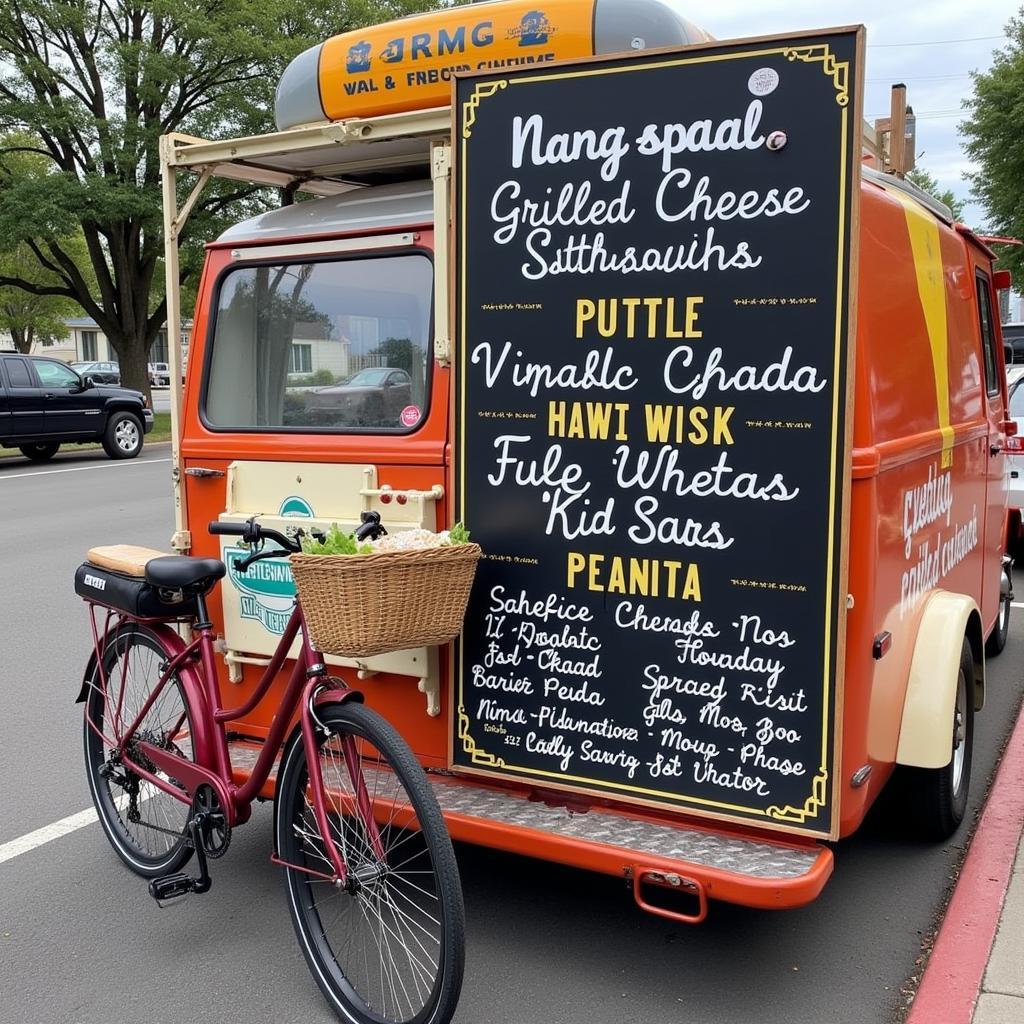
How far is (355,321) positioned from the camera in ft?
13.2

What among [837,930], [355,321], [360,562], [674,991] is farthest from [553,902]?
[355,321]

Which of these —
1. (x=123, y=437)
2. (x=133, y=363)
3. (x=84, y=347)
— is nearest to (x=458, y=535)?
(x=123, y=437)

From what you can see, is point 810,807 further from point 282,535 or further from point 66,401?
point 66,401

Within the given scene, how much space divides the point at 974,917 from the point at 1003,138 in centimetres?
2680

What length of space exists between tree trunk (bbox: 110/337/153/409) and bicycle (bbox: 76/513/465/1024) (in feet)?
72.6

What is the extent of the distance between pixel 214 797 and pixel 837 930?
2051 mm

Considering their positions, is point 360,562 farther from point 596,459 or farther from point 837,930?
point 837,930

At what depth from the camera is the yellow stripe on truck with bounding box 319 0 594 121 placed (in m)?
3.63

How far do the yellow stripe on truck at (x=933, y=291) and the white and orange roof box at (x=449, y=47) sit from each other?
0.97 m

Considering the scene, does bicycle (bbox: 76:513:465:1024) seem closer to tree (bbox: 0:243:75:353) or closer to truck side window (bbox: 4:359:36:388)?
truck side window (bbox: 4:359:36:388)

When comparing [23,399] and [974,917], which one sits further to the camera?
[23,399]

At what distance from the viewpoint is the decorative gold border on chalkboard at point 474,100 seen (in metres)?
3.37

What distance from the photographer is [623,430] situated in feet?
10.7

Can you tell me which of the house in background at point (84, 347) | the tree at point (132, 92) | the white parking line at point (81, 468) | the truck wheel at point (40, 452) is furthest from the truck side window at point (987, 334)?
the house in background at point (84, 347)
